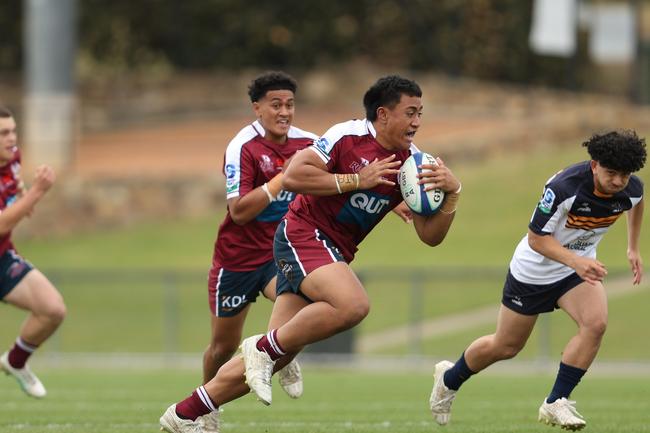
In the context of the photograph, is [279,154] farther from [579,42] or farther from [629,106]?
[579,42]

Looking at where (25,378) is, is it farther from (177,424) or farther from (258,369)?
(258,369)

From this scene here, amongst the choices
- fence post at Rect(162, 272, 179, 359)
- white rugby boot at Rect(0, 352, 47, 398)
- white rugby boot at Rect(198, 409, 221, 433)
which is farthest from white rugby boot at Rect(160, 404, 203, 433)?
fence post at Rect(162, 272, 179, 359)

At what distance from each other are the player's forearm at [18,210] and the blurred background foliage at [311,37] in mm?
25130

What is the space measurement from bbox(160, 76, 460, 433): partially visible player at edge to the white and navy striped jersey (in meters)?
0.75

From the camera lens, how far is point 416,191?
7.50 meters

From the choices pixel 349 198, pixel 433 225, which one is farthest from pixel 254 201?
pixel 433 225

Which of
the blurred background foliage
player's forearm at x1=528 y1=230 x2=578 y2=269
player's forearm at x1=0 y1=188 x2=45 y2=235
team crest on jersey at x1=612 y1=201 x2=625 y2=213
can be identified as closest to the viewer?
player's forearm at x1=528 y1=230 x2=578 y2=269

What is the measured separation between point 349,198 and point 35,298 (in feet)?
11.3

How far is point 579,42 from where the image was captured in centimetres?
3581

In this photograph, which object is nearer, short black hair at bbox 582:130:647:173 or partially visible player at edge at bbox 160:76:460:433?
partially visible player at edge at bbox 160:76:460:433

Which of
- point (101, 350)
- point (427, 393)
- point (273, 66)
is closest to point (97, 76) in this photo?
point (273, 66)

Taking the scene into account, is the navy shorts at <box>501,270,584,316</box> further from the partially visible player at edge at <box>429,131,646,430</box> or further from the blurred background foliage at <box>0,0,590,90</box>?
the blurred background foliage at <box>0,0,590,90</box>

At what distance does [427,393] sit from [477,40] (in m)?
25.2

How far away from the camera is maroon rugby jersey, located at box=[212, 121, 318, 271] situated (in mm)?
8852
